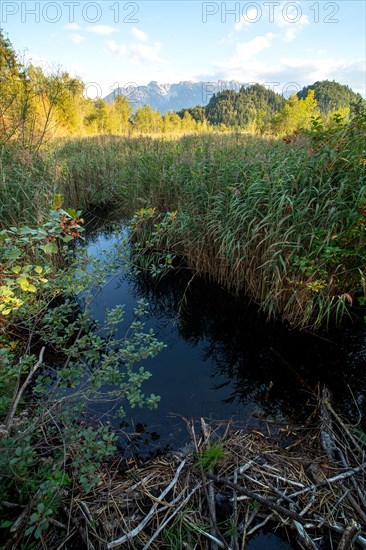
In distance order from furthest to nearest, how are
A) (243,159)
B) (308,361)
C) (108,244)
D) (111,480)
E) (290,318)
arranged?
1. (108,244)
2. (243,159)
3. (290,318)
4. (308,361)
5. (111,480)

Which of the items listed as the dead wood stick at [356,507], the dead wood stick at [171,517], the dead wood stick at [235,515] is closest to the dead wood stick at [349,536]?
the dead wood stick at [356,507]

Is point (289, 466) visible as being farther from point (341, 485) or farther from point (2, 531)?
point (2, 531)

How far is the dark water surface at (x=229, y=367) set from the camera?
2.37 metres

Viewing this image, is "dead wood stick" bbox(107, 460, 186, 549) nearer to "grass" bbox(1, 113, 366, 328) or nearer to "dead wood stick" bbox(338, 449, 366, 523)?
"dead wood stick" bbox(338, 449, 366, 523)

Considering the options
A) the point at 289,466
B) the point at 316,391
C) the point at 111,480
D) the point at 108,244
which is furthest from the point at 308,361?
the point at 108,244

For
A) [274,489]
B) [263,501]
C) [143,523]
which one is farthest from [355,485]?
[143,523]

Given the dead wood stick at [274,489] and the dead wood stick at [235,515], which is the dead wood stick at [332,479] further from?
the dead wood stick at [235,515]

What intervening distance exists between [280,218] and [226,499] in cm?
269

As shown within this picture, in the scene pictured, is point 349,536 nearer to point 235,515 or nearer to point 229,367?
point 235,515

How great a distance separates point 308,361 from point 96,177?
7217 millimetres

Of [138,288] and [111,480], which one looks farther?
[138,288]

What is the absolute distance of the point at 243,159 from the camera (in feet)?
13.1

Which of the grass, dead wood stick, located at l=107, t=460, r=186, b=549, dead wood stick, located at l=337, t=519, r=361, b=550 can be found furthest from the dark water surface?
dead wood stick, located at l=337, t=519, r=361, b=550

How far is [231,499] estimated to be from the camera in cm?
159
